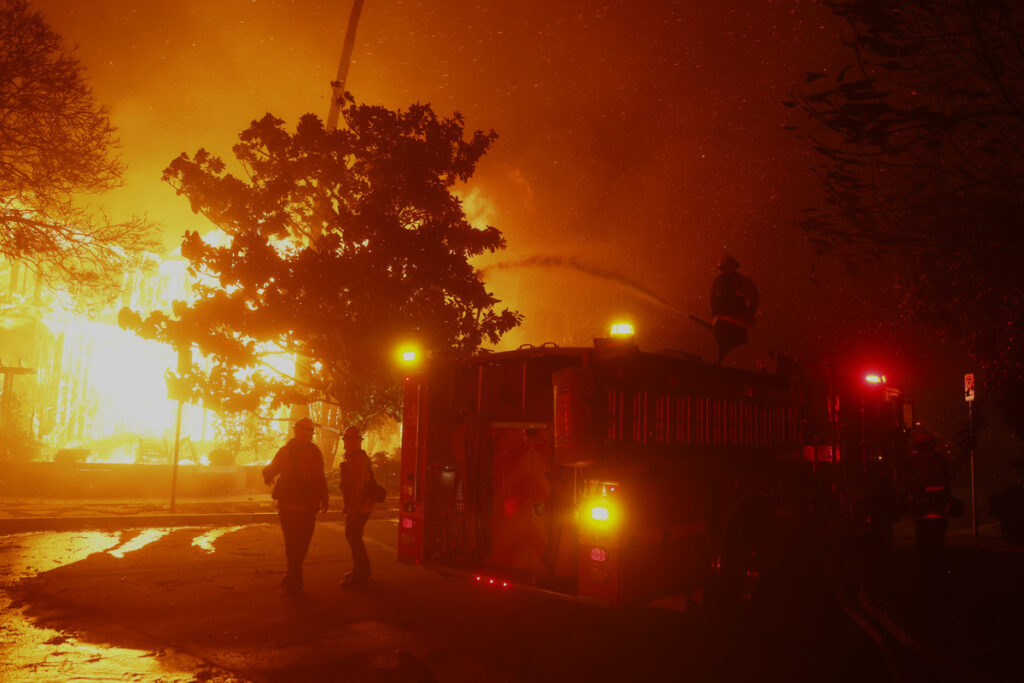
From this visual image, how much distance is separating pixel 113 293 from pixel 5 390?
36.4ft

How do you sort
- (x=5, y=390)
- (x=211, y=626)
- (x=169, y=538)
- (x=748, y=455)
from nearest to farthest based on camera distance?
(x=211, y=626)
(x=748, y=455)
(x=169, y=538)
(x=5, y=390)

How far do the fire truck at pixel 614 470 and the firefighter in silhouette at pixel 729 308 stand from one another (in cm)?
52

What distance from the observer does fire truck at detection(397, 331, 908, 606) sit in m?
5.43

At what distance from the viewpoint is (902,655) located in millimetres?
5875

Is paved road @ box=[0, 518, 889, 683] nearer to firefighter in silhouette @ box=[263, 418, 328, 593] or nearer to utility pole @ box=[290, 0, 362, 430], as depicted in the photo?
firefighter in silhouette @ box=[263, 418, 328, 593]

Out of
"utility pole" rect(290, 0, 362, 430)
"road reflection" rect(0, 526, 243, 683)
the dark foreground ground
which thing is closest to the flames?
"utility pole" rect(290, 0, 362, 430)

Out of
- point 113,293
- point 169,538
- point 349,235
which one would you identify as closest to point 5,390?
point 113,293

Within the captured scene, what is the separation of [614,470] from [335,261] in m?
12.1

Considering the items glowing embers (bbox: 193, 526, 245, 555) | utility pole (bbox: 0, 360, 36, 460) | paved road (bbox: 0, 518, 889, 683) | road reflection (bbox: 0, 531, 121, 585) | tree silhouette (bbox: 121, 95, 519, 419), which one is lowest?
paved road (bbox: 0, 518, 889, 683)

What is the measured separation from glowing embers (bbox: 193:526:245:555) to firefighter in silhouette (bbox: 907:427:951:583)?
28.8 feet

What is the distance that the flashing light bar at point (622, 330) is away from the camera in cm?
591

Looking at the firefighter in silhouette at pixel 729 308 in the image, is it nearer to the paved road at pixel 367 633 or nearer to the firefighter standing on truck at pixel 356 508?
the paved road at pixel 367 633

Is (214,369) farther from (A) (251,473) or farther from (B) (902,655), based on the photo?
(B) (902,655)

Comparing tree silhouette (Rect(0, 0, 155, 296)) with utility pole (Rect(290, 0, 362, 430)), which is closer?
tree silhouette (Rect(0, 0, 155, 296))
